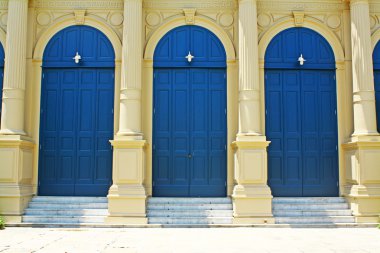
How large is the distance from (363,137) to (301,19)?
374cm

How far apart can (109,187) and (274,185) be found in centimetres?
448

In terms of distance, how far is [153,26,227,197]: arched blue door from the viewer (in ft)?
39.3

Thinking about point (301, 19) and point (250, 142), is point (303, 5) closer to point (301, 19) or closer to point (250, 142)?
point (301, 19)

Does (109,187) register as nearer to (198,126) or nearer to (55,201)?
(55,201)

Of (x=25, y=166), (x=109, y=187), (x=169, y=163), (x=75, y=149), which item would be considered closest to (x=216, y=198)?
(x=169, y=163)

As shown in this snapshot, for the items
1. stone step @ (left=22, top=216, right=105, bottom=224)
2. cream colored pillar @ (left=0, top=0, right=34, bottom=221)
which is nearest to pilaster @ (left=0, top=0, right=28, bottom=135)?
cream colored pillar @ (left=0, top=0, right=34, bottom=221)

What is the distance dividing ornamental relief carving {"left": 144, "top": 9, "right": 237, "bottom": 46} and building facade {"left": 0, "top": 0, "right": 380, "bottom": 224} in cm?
3

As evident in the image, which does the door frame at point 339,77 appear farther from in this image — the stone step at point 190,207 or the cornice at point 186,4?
the stone step at point 190,207

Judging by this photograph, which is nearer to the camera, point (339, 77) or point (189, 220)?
point (189, 220)

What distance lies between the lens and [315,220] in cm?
1102

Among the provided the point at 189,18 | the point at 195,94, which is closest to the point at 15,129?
the point at 195,94
